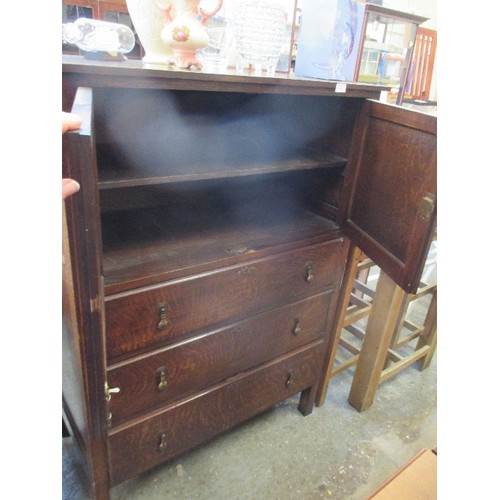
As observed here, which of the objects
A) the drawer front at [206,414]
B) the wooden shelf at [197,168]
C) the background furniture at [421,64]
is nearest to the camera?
the wooden shelf at [197,168]

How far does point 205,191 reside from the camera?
1.42 meters

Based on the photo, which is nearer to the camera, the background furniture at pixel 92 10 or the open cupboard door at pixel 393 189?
the open cupboard door at pixel 393 189

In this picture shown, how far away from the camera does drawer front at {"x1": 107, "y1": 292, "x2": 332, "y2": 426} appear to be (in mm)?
1041

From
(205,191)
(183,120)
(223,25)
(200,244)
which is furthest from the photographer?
(205,191)

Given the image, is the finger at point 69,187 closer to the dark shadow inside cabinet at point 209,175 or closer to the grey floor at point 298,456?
the dark shadow inside cabinet at point 209,175

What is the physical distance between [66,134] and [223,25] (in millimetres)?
877

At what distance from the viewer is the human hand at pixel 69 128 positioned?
536 mm

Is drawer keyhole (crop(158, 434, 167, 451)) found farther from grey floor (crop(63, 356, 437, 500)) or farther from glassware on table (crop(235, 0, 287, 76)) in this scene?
glassware on table (crop(235, 0, 287, 76))

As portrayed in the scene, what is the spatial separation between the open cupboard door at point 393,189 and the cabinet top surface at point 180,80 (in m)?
0.13

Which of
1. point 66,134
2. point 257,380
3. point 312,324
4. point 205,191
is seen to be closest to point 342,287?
point 312,324

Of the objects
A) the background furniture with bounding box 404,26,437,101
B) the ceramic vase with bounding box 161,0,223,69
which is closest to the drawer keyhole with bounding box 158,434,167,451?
the ceramic vase with bounding box 161,0,223,69

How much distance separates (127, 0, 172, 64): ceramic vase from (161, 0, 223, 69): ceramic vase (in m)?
0.04

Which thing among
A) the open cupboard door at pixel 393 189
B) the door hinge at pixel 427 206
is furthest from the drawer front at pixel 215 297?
the door hinge at pixel 427 206
